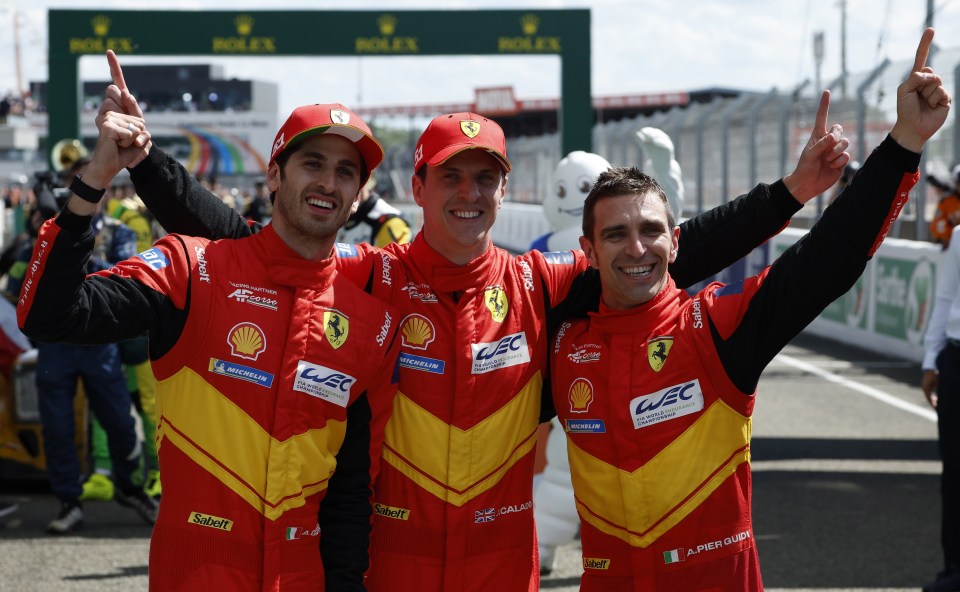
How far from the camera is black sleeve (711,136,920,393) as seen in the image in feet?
9.79

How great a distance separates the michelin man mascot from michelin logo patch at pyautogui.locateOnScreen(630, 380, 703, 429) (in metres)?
2.54

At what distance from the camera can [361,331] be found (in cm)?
311

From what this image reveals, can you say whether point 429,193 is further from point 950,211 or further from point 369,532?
point 950,211

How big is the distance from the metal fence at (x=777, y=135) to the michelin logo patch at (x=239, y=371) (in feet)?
27.1

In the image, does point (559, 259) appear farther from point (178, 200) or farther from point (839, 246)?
point (178, 200)

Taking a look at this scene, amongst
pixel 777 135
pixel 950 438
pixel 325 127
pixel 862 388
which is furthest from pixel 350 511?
pixel 777 135

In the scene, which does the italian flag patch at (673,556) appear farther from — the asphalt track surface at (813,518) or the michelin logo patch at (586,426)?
the asphalt track surface at (813,518)

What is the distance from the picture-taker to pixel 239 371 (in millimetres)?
3016

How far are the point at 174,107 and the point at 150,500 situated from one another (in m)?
60.0

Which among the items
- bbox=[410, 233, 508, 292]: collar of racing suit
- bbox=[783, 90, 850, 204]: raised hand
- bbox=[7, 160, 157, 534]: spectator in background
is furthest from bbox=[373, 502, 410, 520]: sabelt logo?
bbox=[7, 160, 157, 534]: spectator in background

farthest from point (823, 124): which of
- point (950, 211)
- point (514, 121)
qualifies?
point (514, 121)

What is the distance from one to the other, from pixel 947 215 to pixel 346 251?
9.94 metres

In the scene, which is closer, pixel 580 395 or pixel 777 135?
pixel 580 395

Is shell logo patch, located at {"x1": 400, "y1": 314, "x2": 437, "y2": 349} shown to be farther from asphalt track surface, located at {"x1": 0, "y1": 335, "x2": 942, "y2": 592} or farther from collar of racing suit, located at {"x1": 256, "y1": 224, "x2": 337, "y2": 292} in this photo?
asphalt track surface, located at {"x1": 0, "y1": 335, "x2": 942, "y2": 592}
